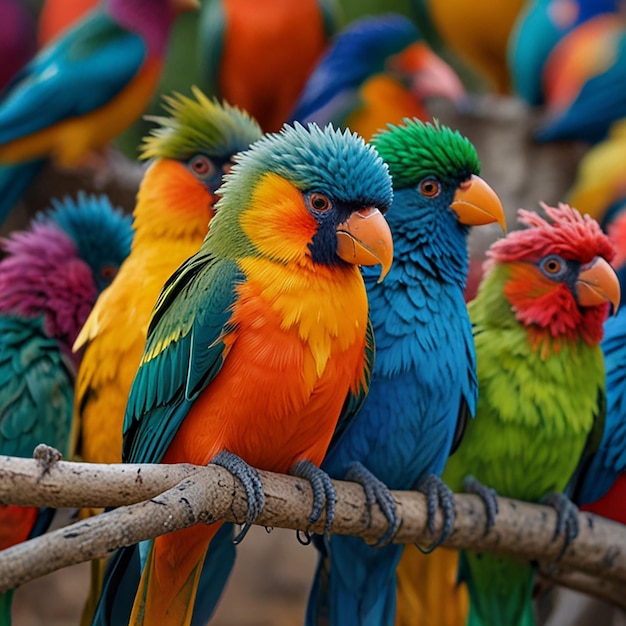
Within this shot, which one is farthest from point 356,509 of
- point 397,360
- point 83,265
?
point 83,265

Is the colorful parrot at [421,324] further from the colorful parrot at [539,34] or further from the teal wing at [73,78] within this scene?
the colorful parrot at [539,34]

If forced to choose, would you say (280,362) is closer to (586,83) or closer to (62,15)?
(586,83)

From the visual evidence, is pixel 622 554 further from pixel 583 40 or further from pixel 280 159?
pixel 583 40

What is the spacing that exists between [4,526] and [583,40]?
141 inches

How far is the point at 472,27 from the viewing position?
18.0 feet

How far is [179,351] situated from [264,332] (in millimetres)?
199

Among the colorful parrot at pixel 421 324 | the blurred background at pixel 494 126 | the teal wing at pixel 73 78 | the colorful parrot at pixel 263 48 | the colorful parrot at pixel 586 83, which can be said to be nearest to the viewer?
the colorful parrot at pixel 421 324

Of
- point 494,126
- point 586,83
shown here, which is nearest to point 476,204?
point 586,83

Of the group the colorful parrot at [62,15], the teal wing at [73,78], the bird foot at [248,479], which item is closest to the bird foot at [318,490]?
the bird foot at [248,479]

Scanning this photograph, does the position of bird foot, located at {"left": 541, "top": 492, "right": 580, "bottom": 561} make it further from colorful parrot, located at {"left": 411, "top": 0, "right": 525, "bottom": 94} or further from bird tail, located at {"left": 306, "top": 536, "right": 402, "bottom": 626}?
colorful parrot, located at {"left": 411, "top": 0, "right": 525, "bottom": 94}

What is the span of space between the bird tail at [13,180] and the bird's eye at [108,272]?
128 centimetres

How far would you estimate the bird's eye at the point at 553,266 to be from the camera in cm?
271

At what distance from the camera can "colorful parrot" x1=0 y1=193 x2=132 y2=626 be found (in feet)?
8.47

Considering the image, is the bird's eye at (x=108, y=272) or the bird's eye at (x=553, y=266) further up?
the bird's eye at (x=553, y=266)
